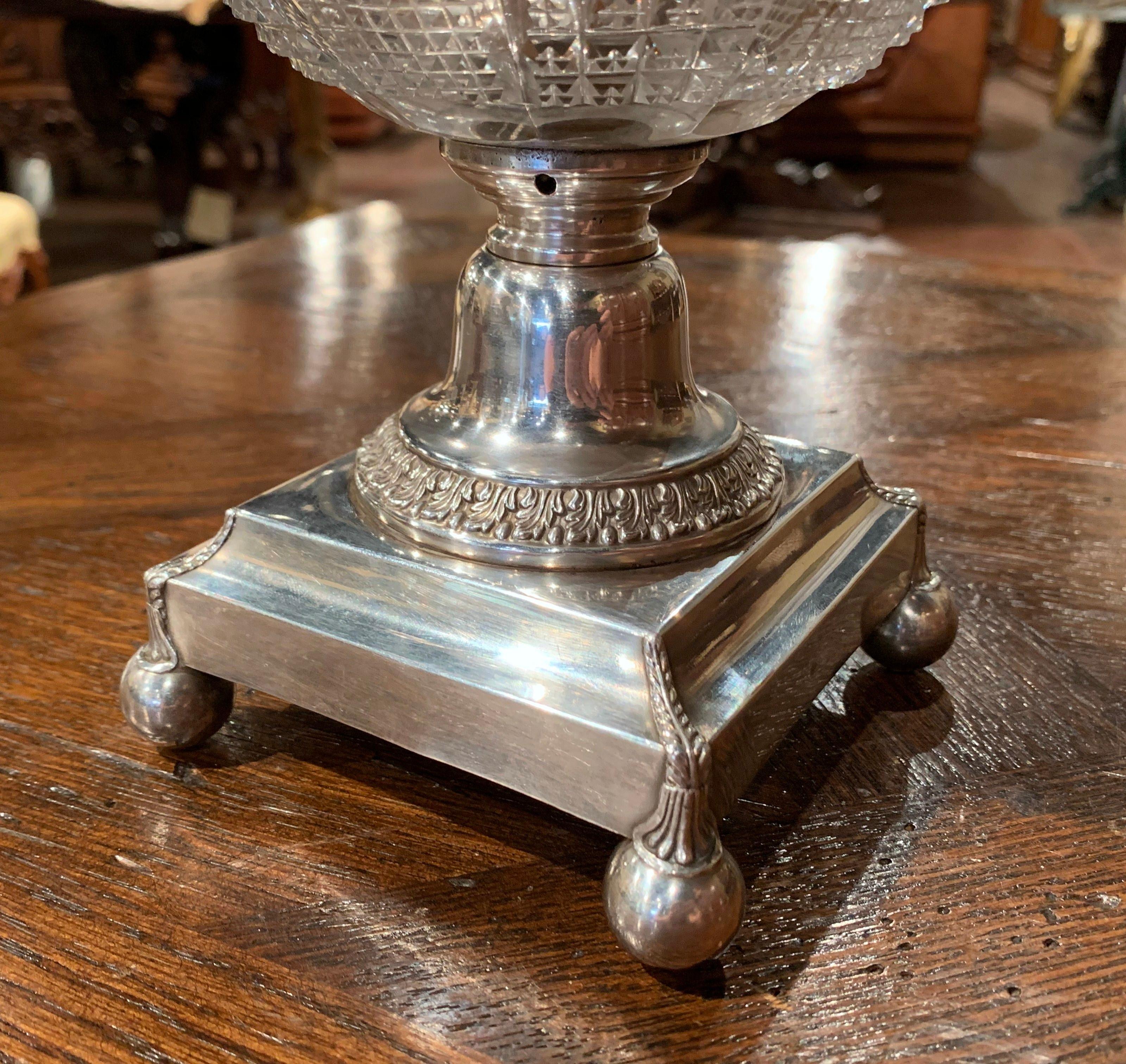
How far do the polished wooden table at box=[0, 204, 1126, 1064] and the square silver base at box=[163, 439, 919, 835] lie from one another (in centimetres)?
3

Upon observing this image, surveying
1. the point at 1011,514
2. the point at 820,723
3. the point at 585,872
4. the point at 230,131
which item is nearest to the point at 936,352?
the point at 1011,514

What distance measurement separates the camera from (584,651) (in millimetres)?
311

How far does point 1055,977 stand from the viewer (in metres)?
0.29

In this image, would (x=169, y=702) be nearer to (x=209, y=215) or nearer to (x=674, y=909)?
(x=674, y=909)

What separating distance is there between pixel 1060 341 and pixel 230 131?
7.64 ft

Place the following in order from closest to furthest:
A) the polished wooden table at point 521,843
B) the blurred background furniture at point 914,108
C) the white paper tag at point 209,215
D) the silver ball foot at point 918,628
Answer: the polished wooden table at point 521,843 < the silver ball foot at point 918,628 < the white paper tag at point 209,215 < the blurred background furniture at point 914,108

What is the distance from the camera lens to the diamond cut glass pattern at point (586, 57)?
11.0 inches

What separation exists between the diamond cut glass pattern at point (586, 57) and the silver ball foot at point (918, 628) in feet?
0.58

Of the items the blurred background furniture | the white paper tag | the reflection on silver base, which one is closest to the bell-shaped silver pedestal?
the reflection on silver base

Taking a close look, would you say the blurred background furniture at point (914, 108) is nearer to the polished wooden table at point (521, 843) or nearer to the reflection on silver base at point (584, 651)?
the polished wooden table at point (521, 843)

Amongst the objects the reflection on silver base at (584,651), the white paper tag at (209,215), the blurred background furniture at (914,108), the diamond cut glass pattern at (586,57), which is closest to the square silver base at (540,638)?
the reflection on silver base at (584,651)

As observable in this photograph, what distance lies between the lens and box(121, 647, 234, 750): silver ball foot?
1.20ft

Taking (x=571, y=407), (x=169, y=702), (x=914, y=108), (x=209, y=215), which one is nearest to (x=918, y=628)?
(x=571, y=407)

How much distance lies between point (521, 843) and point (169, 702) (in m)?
0.12
